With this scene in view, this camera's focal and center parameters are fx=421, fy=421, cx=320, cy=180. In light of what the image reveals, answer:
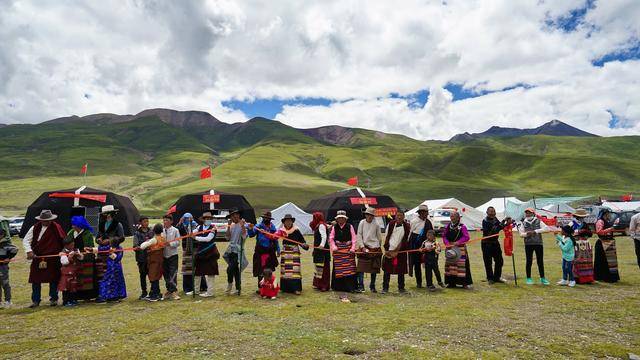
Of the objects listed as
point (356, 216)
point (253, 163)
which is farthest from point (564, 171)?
point (356, 216)

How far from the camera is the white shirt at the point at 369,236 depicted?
11133mm

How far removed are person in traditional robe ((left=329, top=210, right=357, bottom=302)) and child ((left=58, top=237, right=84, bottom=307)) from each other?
19.8 ft

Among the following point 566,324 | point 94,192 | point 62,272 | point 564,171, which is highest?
point 564,171

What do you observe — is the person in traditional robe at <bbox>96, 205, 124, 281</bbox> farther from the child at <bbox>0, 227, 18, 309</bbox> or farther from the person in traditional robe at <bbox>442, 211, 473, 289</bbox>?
the person in traditional robe at <bbox>442, 211, 473, 289</bbox>

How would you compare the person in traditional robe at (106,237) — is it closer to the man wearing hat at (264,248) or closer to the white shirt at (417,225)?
the man wearing hat at (264,248)

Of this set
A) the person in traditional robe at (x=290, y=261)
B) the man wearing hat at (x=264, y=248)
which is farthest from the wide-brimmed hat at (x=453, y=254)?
the man wearing hat at (x=264, y=248)

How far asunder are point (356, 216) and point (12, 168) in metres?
151

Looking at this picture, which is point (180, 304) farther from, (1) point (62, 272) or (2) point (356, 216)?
(2) point (356, 216)

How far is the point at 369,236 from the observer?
1116 cm

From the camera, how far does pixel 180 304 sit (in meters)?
9.82

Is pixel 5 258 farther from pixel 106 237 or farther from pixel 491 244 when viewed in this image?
pixel 491 244

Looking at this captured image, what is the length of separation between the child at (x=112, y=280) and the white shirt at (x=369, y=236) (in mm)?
5979

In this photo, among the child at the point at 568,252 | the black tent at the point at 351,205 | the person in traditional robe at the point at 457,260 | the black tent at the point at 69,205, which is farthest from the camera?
the black tent at the point at 351,205

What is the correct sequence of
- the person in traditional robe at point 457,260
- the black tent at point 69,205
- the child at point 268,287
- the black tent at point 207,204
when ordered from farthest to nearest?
1. the black tent at point 207,204
2. the black tent at point 69,205
3. the person in traditional robe at point 457,260
4. the child at point 268,287
